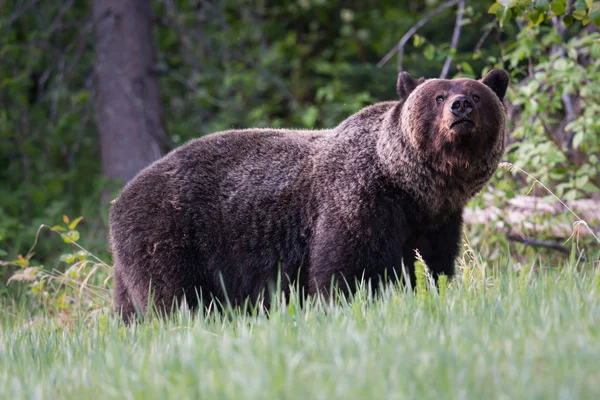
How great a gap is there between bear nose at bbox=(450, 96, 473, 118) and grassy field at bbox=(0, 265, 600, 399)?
1.08m

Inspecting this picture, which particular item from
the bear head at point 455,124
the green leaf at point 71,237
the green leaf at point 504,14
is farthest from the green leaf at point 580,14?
the green leaf at point 71,237

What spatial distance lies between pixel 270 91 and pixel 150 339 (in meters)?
9.92

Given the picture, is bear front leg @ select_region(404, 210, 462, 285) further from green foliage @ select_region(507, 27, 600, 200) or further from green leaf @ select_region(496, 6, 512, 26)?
green foliage @ select_region(507, 27, 600, 200)

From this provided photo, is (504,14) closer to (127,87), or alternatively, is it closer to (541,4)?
(541,4)

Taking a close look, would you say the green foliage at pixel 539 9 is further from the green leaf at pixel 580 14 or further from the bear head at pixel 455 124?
the bear head at pixel 455 124

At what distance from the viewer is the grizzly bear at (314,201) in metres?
4.95

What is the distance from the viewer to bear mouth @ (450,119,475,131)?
4758 mm

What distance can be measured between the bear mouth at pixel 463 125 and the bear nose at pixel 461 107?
0.04 metres

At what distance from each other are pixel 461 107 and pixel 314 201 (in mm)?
1128

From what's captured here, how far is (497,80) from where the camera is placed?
17.3ft

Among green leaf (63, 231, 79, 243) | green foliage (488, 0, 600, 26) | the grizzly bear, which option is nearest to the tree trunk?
green leaf (63, 231, 79, 243)

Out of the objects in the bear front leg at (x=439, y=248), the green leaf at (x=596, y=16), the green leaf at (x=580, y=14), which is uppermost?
the green leaf at (x=580, y=14)

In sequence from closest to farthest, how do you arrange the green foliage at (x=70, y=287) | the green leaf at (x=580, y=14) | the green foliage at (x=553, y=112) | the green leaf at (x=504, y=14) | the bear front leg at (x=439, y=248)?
the green leaf at (x=504, y=14) → the green leaf at (x=580, y=14) → the bear front leg at (x=439, y=248) → the green foliage at (x=70, y=287) → the green foliage at (x=553, y=112)

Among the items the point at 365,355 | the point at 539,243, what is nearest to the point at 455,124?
the point at 365,355
